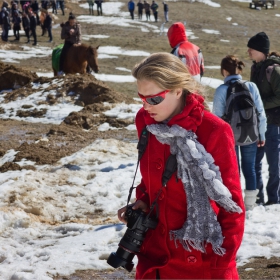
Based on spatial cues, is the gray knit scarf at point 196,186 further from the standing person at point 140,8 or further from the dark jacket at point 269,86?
the standing person at point 140,8

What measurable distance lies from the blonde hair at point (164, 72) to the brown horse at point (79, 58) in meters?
14.5

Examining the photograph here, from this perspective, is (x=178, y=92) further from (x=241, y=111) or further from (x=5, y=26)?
(x=5, y=26)

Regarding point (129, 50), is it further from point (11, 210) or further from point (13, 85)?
point (11, 210)

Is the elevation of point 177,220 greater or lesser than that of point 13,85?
greater

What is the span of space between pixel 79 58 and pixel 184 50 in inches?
367

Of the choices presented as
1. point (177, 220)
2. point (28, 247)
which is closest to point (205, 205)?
point (177, 220)

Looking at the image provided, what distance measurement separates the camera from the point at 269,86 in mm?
5988

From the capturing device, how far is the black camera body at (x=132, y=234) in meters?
2.55

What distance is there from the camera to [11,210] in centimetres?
596

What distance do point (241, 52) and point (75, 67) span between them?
44.3 feet

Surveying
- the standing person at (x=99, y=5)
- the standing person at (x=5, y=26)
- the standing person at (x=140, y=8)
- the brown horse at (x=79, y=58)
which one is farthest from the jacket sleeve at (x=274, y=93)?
the standing person at (x=99, y=5)

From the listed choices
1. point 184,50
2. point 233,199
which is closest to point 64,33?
point 184,50

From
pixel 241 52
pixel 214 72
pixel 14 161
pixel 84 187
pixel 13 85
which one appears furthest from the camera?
pixel 241 52

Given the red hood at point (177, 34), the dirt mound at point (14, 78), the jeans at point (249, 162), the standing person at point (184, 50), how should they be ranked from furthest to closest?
the dirt mound at point (14, 78)
the red hood at point (177, 34)
the standing person at point (184, 50)
the jeans at point (249, 162)
